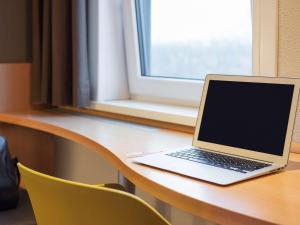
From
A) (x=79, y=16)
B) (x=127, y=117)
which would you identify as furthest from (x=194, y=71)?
(x=79, y=16)

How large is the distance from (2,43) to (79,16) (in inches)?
16.6

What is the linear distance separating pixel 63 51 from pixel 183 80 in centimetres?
55

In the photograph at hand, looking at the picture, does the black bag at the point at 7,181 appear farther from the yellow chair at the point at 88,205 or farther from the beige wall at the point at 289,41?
the beige wall at the point at 289,41

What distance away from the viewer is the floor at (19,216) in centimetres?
151

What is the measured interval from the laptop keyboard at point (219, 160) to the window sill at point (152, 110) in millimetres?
362

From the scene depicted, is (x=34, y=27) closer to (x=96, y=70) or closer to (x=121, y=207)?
(x=96, y=70)

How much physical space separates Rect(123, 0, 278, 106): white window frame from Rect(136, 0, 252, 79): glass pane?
1.6 inches

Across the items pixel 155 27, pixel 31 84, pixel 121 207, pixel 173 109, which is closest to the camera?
pixel 121 207

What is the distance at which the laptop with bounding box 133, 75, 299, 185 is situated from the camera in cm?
106

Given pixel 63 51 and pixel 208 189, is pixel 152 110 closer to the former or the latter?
pixel 63 51

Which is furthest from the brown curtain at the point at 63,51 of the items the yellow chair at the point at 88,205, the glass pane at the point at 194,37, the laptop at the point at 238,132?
the yellow chair at the point at 88,205

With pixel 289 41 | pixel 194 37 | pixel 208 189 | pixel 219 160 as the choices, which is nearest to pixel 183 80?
pixel 194 37

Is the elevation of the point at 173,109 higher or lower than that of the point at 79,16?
lower

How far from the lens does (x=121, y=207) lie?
2.47 feet
